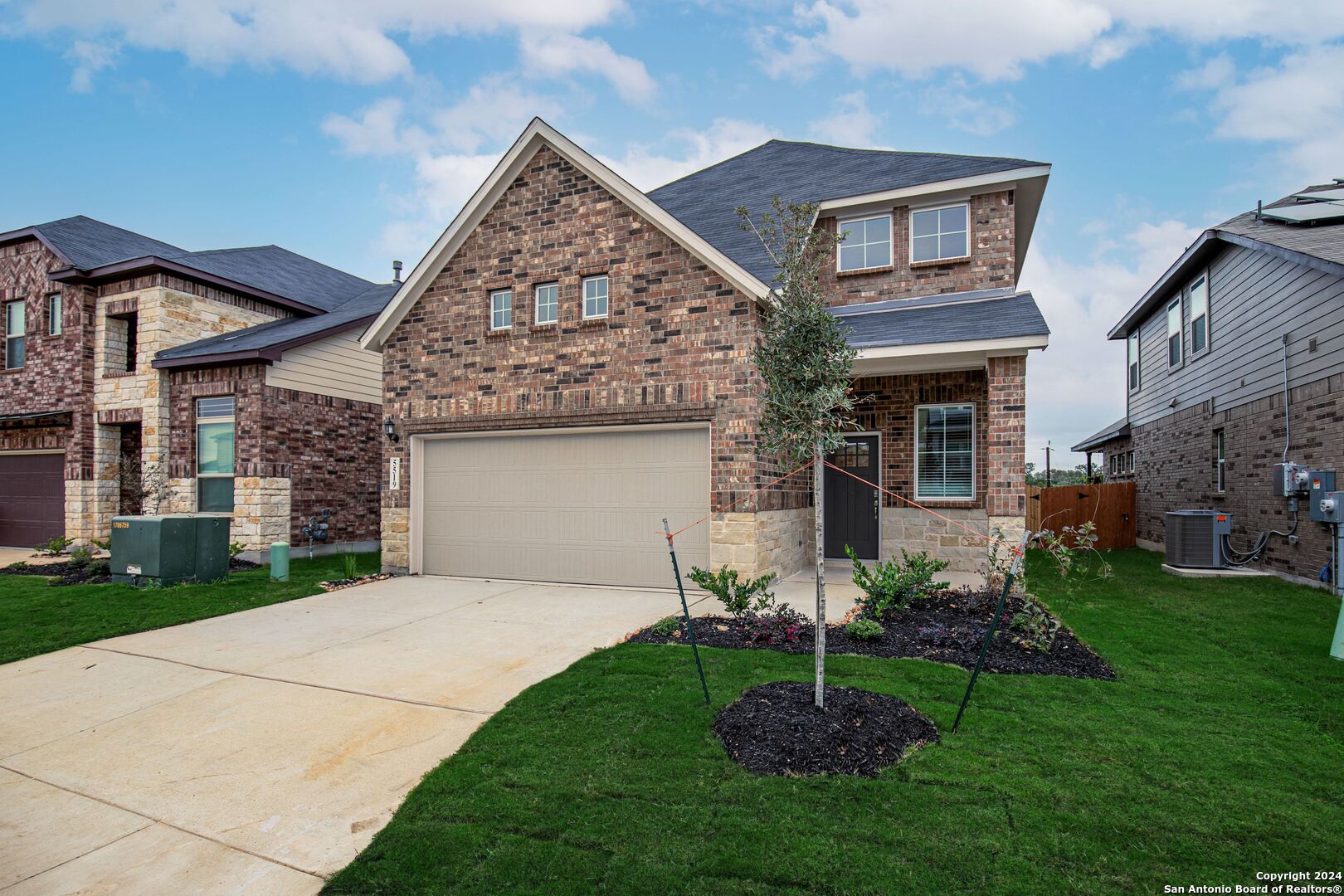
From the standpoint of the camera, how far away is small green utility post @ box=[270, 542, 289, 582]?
10.4 metres

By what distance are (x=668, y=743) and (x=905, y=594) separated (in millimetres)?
4085

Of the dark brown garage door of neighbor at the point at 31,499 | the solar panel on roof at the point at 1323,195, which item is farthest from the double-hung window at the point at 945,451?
the dark brown garage door of neighbor at the point at 31,499

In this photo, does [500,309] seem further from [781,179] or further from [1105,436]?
[1105,436]

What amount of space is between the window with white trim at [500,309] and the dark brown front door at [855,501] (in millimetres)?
5964

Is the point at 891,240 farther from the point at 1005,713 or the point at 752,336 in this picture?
the point at 1005,713

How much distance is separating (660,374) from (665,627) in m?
3.91

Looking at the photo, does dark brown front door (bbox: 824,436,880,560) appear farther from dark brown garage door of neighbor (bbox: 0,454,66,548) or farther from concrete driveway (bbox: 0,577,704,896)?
dark brown garage door of neighbor (bbox: 0,454,66,548)

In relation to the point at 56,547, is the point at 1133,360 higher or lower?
higher

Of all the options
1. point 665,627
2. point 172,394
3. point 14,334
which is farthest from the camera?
point 14,334

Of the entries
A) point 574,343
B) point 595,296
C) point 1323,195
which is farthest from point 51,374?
point 1323,195

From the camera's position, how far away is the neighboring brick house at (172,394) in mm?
12742

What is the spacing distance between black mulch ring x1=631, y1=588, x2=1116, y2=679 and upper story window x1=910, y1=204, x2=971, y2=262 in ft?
21.0

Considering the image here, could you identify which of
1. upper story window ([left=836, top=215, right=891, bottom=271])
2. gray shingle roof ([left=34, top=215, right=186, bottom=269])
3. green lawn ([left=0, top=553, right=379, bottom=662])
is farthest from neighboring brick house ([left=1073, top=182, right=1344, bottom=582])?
gray shingle roof ([left=34, top=215, right=186, bottom=269])

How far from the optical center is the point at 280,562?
10.4 metres
